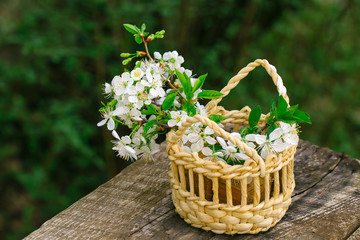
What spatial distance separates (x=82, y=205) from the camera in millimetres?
1683

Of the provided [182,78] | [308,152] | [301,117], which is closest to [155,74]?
[182,78]

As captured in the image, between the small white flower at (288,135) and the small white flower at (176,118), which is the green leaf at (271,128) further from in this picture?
the small white flower at (176,118)

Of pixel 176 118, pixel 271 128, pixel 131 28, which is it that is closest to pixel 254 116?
pixel 271 128

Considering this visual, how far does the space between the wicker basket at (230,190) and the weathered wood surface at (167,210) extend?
0.07 metres

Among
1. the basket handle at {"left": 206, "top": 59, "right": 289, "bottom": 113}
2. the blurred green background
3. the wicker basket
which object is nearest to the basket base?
the wicker basket

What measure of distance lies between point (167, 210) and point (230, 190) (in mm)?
344

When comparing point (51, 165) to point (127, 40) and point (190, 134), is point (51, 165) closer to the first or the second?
point (127, 40)

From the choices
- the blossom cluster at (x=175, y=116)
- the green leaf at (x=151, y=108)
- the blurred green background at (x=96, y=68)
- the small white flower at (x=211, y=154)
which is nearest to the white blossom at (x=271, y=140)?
the blossom cluster at (x=175, y=116)

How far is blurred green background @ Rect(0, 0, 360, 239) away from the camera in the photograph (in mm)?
3217

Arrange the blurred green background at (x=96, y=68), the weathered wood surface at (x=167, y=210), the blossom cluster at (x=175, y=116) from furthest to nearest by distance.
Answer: the blurred green background at (x=96, y=68), the weathered wood surface at (x=167, y=210), the blossom cluster at (x=175, y=116)

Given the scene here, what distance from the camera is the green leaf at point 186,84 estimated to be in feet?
4.73

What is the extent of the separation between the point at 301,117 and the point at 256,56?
2679 mm

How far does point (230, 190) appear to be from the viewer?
1384 millimetres

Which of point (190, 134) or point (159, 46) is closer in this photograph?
point (190, 134)
